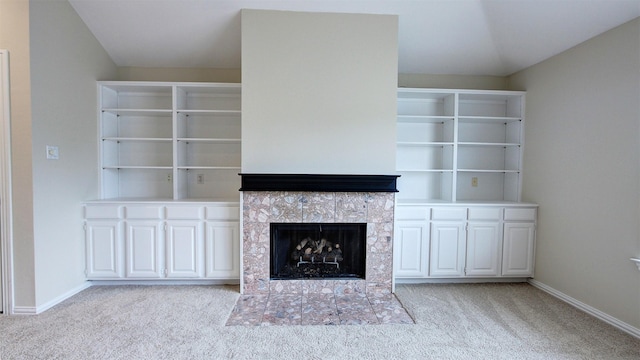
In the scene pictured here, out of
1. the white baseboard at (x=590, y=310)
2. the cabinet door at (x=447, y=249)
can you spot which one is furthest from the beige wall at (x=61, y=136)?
the white baseboard at (x=590, y=310)

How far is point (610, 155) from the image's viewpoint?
2631mm

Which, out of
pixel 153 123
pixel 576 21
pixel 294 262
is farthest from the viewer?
pixel 153 123

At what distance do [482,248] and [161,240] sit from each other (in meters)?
3.53

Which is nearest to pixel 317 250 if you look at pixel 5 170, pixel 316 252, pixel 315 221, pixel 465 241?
pixel 316 252

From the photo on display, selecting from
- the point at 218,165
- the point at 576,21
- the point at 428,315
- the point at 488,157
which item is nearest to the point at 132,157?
the point at 218,165

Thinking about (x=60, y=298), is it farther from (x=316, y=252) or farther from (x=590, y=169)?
(x=590, y=169)

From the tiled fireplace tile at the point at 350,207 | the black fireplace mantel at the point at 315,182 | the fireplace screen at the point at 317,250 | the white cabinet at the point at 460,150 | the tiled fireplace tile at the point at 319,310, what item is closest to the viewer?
the tiled fireplace tile at the point at 319,310

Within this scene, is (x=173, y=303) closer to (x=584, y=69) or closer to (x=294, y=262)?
(x=294, y=262)

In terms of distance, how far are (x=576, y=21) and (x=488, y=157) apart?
66.0 inches

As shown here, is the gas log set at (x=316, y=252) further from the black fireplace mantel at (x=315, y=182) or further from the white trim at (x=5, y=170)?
the white trim at (x=5, y=170)

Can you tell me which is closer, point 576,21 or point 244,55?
point 576,21

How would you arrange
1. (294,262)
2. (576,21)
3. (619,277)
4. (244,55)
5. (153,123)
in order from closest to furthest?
(619,277), (576,21), (244,55), (294,262), (153,123)

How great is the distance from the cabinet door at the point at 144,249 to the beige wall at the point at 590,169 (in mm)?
4195

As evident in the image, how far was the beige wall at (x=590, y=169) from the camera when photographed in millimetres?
2480
